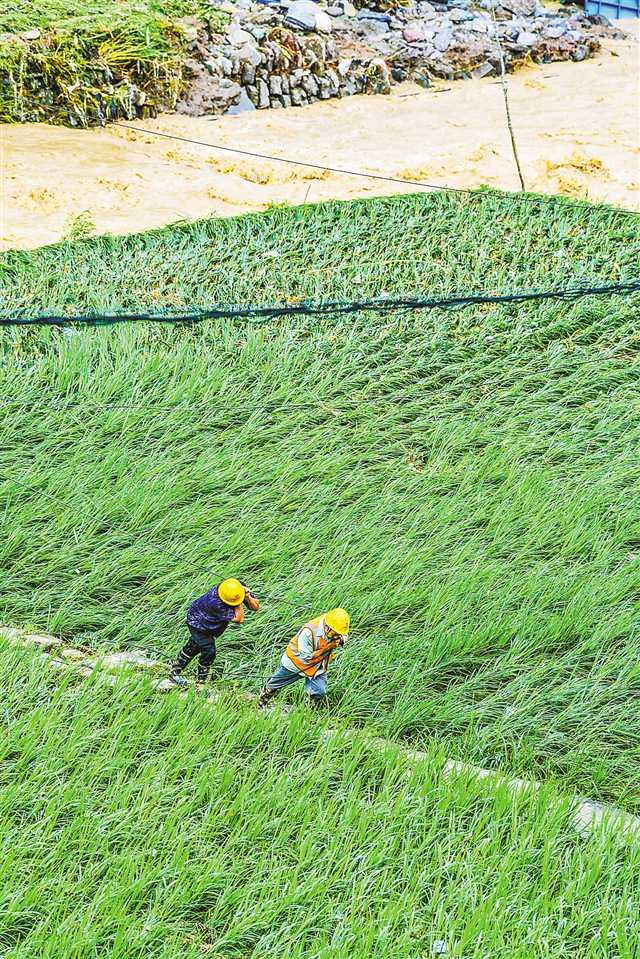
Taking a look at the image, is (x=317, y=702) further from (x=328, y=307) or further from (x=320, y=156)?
(x=320, y=156)

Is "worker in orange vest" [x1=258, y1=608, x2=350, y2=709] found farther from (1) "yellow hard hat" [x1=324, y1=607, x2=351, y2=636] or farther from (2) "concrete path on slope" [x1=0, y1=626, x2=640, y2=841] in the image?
(2) "concrete path on slope" [x1=0, y1=626, x2=640, y2=841]

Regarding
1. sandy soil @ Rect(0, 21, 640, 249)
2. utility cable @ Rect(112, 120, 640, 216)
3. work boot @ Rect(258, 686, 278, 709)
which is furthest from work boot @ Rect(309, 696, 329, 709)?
utility cable @ Rect(112, 120, 640, 216)

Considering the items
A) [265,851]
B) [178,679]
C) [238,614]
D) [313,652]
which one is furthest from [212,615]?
[265,851]

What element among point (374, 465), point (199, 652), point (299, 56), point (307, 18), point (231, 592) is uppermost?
point (307, 18)

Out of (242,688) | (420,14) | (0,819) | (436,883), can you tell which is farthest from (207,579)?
(420,14)

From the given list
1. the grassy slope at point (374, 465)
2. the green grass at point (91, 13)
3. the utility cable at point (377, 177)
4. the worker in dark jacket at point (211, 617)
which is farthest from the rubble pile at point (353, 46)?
the worker in dark jacket at point (211, 617)

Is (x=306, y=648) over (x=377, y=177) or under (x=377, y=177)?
under
